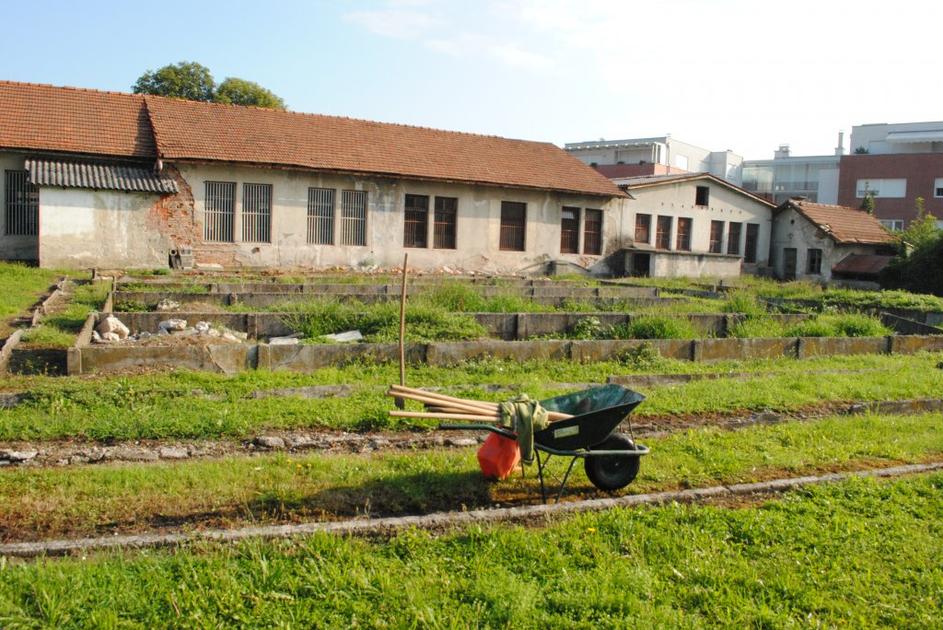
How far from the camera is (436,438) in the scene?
7312mm

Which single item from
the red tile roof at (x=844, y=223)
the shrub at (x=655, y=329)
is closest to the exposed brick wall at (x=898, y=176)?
the red tile roof at (x=844, y=223)

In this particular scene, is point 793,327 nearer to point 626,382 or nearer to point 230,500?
point 626,382

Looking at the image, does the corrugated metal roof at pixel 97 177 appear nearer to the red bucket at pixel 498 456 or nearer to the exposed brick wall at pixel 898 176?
the red bucket at pixel 498 456

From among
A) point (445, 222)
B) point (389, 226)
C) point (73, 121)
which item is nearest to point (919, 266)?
Result: point (445, 222)

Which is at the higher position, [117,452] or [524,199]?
[524,199]

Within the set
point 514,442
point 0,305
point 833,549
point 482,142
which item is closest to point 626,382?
point 514,442

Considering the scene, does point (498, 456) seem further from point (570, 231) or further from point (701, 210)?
point (701, 210)

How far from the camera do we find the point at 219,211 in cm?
2384

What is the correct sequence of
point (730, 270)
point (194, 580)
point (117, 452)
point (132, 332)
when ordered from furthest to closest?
point (730, 270), point (132, 332), point (117, 452), point (194, 580)

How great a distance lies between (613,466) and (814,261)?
1257 inches

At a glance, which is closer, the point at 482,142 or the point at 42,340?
the point at 42,340

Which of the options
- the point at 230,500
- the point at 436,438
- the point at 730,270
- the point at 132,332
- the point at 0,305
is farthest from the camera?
the point at 730,270

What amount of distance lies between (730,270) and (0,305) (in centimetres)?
2719

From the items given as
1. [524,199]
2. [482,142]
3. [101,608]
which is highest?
[482,142]
